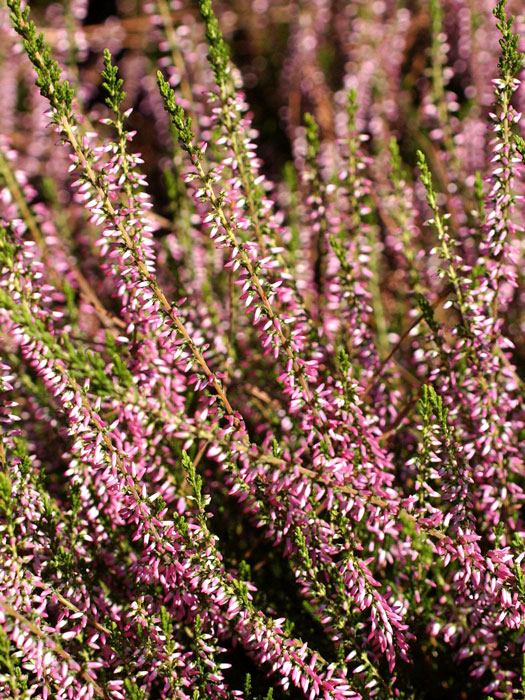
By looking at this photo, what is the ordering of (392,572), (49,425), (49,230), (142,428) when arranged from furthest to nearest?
(49,230) < (49,425) < (392,572) < (142,428)

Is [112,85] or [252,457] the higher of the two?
[112,85]

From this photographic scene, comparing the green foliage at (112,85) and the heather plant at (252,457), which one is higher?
the green foliage at (112,85)

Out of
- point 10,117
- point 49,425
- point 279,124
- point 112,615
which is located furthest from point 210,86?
point 112,615

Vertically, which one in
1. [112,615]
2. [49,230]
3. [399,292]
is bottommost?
[112,615]

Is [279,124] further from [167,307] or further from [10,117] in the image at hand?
[167,307]

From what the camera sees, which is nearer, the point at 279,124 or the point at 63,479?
the point at 63,479

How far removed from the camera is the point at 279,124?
20.2 feet

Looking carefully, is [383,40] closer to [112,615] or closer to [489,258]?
[489,258]

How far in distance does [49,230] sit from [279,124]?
327 centimetres

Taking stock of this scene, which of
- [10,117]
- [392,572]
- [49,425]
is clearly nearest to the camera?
[392,572]

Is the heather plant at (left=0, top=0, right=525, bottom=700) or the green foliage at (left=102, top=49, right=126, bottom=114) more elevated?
the green foliage at (left=102, top=49, right=126, bottom=114)

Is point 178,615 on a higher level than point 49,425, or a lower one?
lower

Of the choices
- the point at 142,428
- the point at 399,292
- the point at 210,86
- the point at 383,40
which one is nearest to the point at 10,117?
the point at 210,86

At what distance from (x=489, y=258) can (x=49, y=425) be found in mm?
1872
